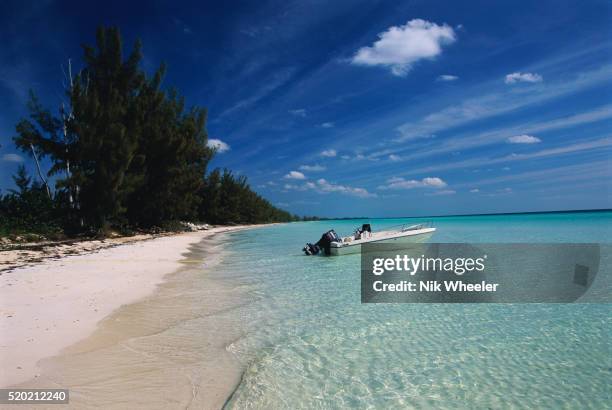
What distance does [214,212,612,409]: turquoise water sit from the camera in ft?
12.0

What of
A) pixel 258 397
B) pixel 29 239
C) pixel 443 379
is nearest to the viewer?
pixel 258 397

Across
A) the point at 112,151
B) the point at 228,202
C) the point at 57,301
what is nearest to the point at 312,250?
the point at 57,301

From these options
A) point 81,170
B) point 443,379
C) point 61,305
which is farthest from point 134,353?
point 81,170

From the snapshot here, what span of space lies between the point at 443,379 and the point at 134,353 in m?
4.08

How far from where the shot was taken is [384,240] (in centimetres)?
1614

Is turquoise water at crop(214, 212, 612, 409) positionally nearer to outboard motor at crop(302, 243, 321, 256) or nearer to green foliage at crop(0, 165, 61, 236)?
outboard motor at crop(302, 243, 321, 256)

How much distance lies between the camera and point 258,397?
361cm

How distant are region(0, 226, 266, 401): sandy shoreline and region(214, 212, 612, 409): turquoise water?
8.30 ft

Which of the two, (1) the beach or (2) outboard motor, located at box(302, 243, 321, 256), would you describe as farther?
(2) outboard motor, located at box(302, 243, 321, 256)

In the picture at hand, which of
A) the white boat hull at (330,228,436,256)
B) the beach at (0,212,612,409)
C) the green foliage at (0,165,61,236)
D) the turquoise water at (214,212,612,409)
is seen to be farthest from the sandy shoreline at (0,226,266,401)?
the green foliage at (0,165,61,236)

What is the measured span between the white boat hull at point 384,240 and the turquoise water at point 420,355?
277 inches

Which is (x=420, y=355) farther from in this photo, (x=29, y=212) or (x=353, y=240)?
(x=29, y=212)

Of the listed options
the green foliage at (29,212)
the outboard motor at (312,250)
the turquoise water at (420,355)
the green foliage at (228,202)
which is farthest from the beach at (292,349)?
the green foliage at (228,202)

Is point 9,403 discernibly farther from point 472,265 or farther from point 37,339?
point 472,265
